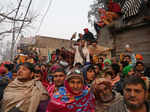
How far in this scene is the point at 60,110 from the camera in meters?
1.96

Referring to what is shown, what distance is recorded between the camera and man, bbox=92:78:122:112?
192cm

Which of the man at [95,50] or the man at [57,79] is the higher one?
the man at [95,50]

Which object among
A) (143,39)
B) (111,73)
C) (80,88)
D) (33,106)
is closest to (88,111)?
(80,88)

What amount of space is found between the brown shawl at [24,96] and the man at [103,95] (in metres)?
0.87

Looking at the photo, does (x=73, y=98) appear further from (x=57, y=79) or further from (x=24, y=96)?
(x=24, y=96)

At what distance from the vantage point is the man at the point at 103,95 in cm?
192

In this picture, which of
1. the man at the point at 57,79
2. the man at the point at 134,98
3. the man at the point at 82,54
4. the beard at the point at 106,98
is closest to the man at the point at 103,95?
the beard at the point at 106,98

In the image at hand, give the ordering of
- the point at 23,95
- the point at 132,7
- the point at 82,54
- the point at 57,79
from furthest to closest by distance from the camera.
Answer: the point at 132,7, the point at 82,54, the point at 57,79, the point at 23,95

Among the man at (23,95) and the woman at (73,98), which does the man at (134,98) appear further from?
the man at (23,95)

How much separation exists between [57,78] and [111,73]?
1.58 m

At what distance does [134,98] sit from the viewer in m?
1.46

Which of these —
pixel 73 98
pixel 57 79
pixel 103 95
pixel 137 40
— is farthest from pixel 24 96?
pixel 137 40

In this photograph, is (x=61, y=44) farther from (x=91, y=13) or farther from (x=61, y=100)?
(x=61, y=100)

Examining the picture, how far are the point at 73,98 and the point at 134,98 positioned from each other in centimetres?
93
